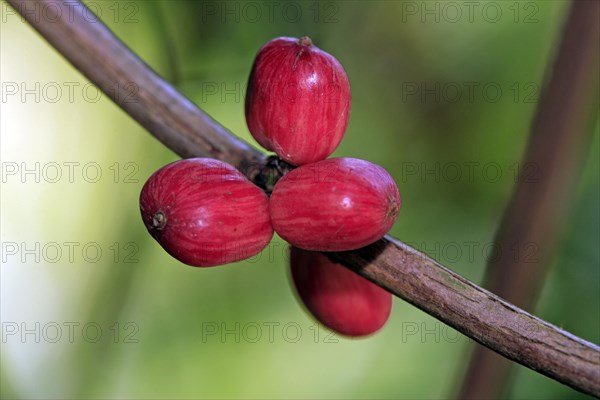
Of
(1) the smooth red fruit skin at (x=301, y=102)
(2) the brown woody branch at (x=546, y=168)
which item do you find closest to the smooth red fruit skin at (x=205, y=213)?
(1) the smooth red fruit skin at (x=301, y=102)

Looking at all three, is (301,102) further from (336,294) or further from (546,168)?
(546,168)

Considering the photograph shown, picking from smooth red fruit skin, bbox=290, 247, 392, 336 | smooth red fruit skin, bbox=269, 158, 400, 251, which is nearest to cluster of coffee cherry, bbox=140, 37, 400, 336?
smooth red fruit skin, bbox=269, 158, 400, 251

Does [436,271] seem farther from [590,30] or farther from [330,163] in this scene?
[590,30]

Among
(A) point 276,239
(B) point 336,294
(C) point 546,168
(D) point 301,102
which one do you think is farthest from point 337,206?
(A) point 276,239

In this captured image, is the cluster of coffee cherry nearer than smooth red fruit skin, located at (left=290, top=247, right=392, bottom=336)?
Yes

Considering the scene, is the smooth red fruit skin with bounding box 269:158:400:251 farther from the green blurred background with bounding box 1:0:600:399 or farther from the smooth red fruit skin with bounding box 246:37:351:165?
the green blurred background with bounding box 1:0:600:399

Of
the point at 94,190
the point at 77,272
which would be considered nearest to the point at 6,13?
the point at 94,190

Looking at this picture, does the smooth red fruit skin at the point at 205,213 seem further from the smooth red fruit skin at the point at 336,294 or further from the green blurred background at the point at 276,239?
the green blurred background at the point at 276,239
